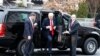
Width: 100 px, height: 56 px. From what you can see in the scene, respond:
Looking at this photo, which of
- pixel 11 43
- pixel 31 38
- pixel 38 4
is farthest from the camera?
pixel 38 4

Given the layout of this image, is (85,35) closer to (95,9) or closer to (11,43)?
(11,43)

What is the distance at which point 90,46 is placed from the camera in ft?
53.2

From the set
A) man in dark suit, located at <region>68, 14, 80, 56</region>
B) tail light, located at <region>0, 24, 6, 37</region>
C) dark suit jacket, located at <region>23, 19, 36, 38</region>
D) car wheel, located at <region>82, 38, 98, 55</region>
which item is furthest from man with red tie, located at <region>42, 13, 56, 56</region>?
car wheel, located at <region>82, 38, 98, 55</region>

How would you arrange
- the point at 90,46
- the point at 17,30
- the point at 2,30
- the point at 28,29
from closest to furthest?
1. the point at 28,29
2. the point at 2,30
3. the point at 17,30
4. the point at 90,46

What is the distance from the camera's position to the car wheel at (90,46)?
52.6ft

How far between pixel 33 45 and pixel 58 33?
3.53 feet

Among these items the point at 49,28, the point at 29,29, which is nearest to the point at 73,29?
the point at 49,28

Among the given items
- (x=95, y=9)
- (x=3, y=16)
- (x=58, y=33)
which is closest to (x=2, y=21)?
(x=3, y=16)

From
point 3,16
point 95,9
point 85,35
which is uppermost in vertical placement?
point 3,16

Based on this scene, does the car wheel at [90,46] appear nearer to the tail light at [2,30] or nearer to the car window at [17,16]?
the car window at [17,16]

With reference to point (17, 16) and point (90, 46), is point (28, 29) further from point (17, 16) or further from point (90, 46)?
point (90, 46)

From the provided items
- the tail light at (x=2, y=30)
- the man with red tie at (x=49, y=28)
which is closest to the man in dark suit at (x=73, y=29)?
the man with red tie at (x=49, y=28)

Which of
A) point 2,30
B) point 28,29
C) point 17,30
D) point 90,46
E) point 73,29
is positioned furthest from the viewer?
point 90,46

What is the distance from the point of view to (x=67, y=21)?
1541 centimetres
